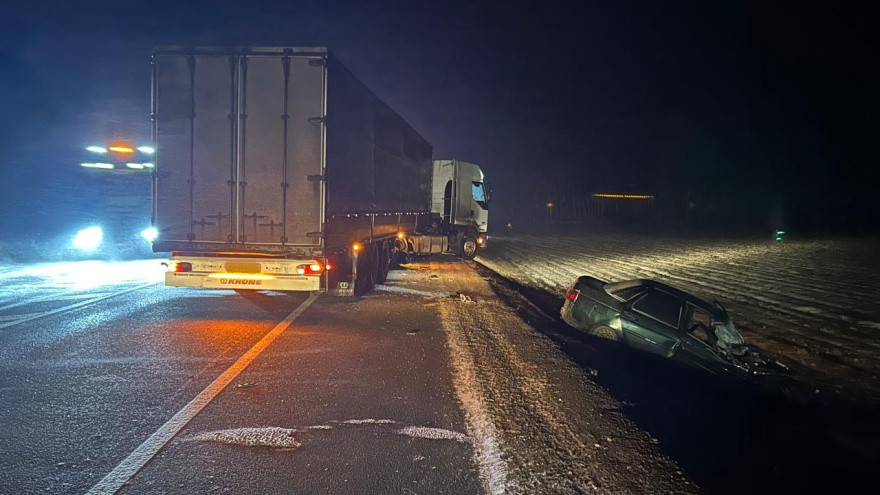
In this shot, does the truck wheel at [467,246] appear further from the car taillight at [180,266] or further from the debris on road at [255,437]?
Answer: the debris on road at [255,437]

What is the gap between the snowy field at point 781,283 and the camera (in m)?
10.4

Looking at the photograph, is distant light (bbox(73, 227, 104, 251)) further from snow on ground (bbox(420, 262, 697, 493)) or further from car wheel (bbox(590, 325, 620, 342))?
car wheel (bbox(590, 325, 620, 342))

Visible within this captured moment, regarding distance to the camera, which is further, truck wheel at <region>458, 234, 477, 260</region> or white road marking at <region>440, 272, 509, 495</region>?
truck wheel at <region>458, 234, 477, 260</region>

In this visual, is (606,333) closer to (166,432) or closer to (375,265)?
(166,432)

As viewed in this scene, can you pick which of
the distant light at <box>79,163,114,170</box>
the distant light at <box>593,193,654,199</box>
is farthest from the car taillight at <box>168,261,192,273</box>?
the distant light at <box>593,193,654,199</box>

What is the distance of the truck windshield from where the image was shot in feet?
80.5

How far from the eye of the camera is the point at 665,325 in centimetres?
820

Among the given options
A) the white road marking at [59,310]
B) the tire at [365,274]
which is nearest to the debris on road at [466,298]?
the tire at [365,274]

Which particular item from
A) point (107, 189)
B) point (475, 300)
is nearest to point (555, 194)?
point (107, 189)

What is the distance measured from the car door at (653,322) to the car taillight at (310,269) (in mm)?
4837

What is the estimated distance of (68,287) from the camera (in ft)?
41.3

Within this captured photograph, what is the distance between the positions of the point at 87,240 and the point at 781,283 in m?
23.6

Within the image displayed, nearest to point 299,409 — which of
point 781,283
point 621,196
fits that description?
point 781,283

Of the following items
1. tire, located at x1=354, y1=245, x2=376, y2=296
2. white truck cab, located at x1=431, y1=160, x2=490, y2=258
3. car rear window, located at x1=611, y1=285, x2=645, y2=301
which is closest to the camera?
car rear window, located at x1=611, y1=285, x2=645, y2=301
